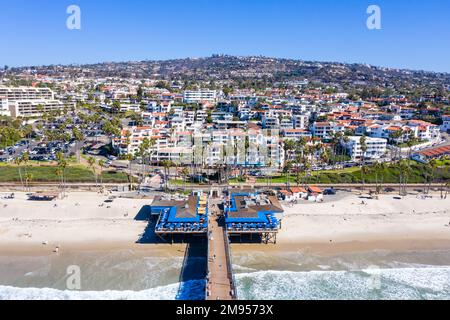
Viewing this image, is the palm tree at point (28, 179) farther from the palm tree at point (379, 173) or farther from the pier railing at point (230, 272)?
the palm tree at point (379, 173)

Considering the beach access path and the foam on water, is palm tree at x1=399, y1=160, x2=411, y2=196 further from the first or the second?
the beach access path

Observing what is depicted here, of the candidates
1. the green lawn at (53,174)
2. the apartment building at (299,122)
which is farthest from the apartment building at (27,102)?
the apartment building at (299,122)

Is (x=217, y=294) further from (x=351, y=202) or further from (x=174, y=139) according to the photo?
(x=174, y=139)

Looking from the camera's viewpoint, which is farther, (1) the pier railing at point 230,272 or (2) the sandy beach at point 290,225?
(2) the sandy beach at point 290,225

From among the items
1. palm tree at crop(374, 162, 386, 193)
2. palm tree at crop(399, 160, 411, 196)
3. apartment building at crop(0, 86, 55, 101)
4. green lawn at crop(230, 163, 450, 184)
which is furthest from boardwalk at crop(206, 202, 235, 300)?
apartment building at crop(0, 86, 55, 101)

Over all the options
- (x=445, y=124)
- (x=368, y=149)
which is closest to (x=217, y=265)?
(x=368, y=149)

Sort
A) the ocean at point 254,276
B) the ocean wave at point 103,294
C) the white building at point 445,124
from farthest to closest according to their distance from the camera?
the white building at point 445,124, the ocean at point 254,276, the ocean wave at point 103,294

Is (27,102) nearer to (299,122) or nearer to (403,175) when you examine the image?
(299,122)
